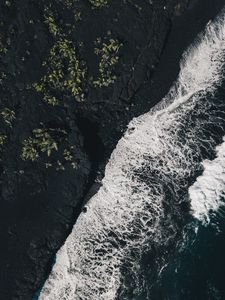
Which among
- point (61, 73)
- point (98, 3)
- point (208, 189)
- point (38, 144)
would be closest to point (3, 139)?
point (38, 144)

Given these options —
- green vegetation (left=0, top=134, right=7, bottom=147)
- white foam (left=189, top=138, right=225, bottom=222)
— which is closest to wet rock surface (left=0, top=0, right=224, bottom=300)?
green vegetation (left=0, top=134, right=7, bottom=147)

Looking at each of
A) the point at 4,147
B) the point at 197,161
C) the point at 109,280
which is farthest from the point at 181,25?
the point at 109,280

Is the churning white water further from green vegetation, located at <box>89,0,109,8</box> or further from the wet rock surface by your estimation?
green vegetation, located at <box>89,0,109,8</box>

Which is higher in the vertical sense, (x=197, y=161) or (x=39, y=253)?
(x=197, y=161)

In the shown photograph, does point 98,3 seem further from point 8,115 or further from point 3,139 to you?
point 3,139

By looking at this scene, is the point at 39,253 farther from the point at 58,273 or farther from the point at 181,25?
the point at 181,25

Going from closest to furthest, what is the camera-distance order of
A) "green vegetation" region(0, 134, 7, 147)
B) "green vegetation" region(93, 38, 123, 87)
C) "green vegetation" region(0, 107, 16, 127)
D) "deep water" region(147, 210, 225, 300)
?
"deep water" region(147, 210, 225, 300) → "green vegetation" region(0, 134, 7, 147) → "green vegetation" region(0, 107, 16, 127) → "green vegetation" region(93, 38, 123, 87)
